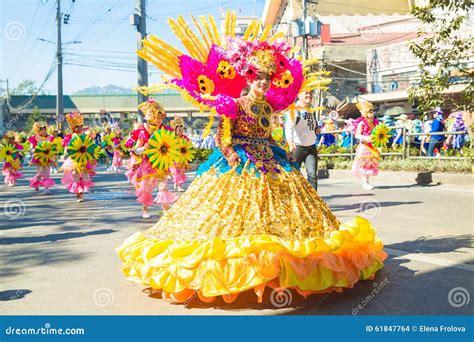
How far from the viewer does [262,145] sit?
204 inches

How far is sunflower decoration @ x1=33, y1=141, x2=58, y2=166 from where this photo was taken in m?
14.5

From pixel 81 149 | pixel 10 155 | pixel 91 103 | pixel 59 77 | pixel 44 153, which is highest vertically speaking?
pixel 91 103

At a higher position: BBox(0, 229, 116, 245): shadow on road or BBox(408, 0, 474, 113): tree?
BBox(408, 0, 474, 113): tree

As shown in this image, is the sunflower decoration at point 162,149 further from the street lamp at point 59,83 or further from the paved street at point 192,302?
the street lamp at point 59,83

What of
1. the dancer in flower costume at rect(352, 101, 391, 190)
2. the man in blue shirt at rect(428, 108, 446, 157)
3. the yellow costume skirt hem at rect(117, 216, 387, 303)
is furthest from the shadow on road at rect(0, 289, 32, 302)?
the man in blue shirt at rect(428, 108, 446, 157)

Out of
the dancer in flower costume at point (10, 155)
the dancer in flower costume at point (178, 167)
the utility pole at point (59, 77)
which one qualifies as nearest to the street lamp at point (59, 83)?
the utility pole at point (59, 77)

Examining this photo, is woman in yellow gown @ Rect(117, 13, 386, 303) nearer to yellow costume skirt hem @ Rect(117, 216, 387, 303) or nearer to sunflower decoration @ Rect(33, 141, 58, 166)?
yellow costume skirt hem @ Rect(117, 216, 387, 303)

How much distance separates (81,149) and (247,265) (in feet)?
29.2

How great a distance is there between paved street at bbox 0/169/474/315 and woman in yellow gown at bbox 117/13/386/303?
19cm

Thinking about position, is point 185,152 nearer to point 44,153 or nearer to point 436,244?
point 436,244

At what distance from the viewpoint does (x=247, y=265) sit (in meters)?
4.05

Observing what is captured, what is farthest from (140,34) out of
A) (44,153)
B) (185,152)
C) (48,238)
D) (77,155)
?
(48,238)

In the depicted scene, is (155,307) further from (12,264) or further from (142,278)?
(12,264)

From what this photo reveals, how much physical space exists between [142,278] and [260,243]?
1.10 m
